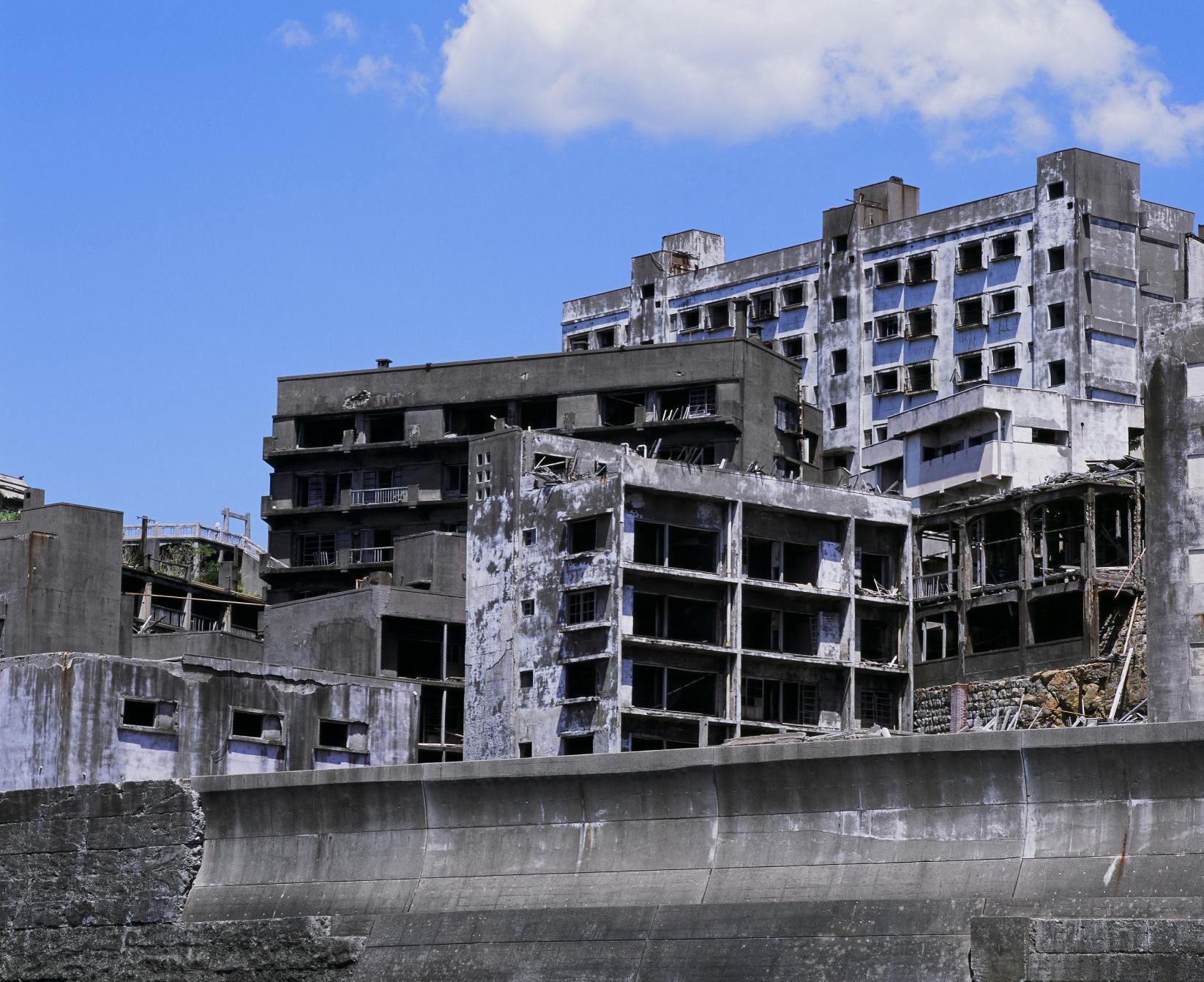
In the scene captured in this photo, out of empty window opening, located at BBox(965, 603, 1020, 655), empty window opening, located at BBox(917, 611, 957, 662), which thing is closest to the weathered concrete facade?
empty window opening, located at BBox(965, 603, 1020, 655)

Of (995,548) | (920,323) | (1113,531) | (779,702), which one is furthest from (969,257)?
(779,702)

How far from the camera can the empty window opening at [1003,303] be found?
84188 millimetres

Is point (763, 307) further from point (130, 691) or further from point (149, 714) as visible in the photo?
point (130, 691)

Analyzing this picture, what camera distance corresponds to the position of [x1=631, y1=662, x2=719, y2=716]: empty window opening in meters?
58.6

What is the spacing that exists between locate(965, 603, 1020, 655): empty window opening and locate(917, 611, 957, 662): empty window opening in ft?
2.73

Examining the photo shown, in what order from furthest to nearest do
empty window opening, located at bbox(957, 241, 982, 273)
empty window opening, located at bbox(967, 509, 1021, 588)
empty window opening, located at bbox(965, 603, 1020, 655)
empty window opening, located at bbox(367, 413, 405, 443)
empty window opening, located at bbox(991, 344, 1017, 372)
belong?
1. empty window opening, located at bbox(957, 241, 982, 273)
2. empty window opening, located at bbox(991, 344, 1017, 372)
3. empty window opening, located at bbox(367, 413, 405, 443)
4. empty window opening, located at bbox(967, 509, 1021, 588)
5. empty window opening, located at bbox(965, 603, 1020, 655)

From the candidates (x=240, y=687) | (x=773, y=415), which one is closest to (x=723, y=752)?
(x=240, y=687)

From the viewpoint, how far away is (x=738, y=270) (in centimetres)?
9400

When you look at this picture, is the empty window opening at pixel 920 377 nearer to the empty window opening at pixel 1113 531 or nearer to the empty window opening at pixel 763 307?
the empty window opening at pixel 763 307

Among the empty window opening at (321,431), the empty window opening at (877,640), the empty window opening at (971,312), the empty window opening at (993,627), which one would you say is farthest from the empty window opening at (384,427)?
the empty window opening at (993,627)

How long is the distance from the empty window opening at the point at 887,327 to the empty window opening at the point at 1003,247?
5021mm

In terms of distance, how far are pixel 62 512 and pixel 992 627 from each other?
1038 inches

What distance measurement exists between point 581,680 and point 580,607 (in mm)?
2012

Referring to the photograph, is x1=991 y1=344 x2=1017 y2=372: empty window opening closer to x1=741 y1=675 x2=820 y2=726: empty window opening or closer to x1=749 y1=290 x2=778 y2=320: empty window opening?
x1=749 y1=290 x2=778 y2=320: empty window opening
